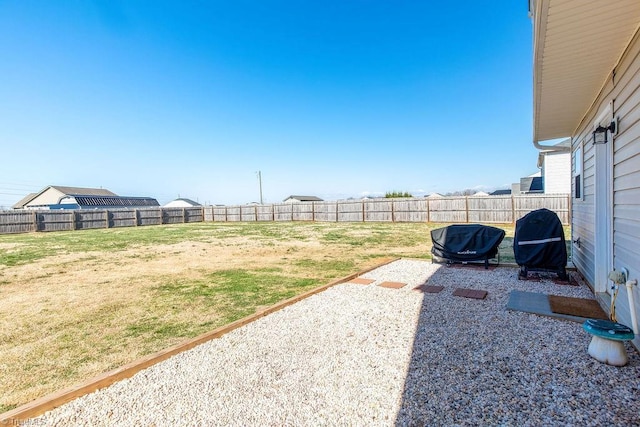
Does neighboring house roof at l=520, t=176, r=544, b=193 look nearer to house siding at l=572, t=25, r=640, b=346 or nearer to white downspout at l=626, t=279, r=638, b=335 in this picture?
house siding at l=572, t=25, r=640, b=346

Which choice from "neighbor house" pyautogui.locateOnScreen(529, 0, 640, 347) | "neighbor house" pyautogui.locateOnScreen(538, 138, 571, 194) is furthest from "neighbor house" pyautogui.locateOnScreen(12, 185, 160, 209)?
"neighbor house" pyautogui.locateOnScreen(538, 138, 571, 194)

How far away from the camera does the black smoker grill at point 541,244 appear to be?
15.4ft

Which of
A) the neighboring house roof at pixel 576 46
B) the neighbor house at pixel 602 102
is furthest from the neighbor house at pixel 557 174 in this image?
the neighboring house roof at pixel 576 46

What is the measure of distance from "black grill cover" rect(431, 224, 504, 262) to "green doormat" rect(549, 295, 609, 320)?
1.89m

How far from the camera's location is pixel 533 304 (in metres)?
3.60

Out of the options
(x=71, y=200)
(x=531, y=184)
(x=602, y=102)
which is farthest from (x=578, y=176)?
(x=71, y=200)

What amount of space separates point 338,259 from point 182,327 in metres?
4.53

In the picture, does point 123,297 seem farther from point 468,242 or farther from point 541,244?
point 541,244

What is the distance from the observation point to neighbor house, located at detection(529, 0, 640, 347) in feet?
6.96

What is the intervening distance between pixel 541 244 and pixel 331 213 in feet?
54.7

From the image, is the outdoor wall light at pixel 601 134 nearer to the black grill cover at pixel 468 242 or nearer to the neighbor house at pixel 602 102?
the neighbor house at pixel 602 102

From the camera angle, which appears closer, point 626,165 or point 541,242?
point 626,165

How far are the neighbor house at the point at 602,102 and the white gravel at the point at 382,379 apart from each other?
0.93 metres

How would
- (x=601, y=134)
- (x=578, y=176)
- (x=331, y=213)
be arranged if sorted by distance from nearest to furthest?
1. (x=601, y=134)
2. (x=578, y=176)
3. (x=331, y=213)
